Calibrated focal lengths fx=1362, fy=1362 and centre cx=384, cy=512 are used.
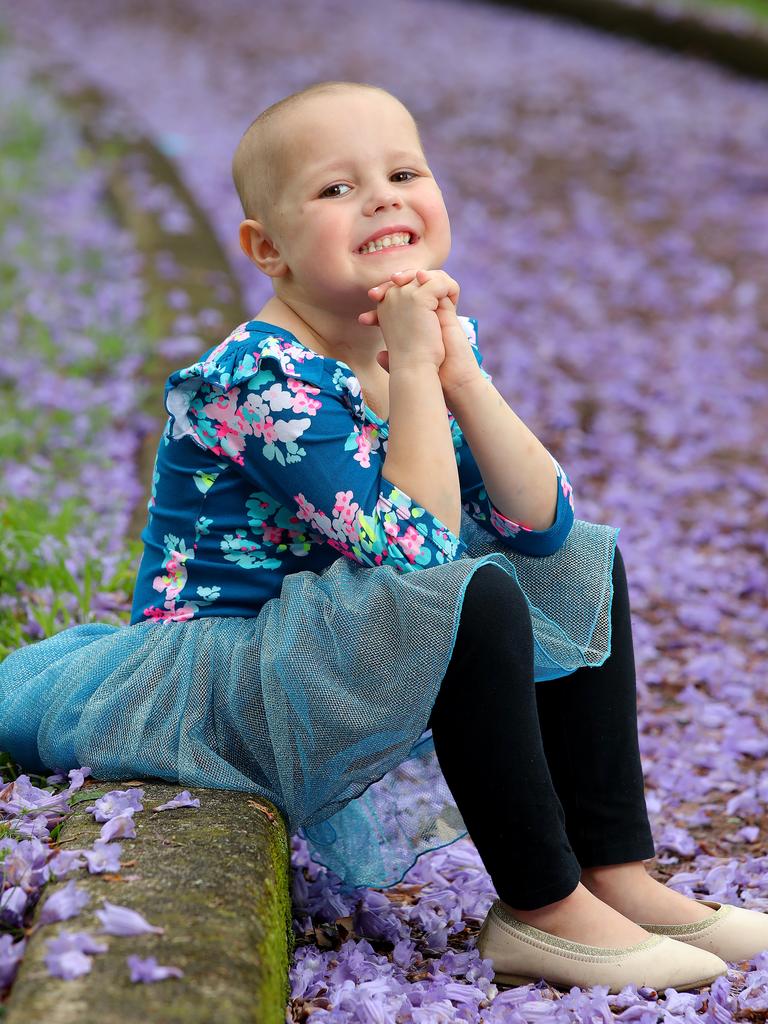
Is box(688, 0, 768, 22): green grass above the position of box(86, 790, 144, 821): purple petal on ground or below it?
above

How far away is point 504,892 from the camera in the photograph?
2.04 meters

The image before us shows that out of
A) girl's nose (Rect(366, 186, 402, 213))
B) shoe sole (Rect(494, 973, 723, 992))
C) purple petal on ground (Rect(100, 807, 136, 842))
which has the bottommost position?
shoe sole (Rect(494, 973, 723, 992))

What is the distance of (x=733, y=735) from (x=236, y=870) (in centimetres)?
172

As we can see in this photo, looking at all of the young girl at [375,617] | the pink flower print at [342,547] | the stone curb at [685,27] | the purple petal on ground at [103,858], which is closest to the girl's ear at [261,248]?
the young girl at [375,617]

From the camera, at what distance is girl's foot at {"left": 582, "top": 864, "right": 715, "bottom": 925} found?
220 cm

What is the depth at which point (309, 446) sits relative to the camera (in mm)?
2023

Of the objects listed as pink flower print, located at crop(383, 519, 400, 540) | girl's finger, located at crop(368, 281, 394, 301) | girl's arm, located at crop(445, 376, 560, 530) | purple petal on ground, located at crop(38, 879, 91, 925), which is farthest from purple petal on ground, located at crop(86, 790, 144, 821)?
girl's finger, located at crop(368, 281, 394, 301)

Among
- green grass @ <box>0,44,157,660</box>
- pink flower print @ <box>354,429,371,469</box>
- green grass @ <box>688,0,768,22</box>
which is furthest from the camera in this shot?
green grass @ <box>688,0,768,22</box>

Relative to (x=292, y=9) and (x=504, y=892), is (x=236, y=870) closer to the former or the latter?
(x=504, y=892)

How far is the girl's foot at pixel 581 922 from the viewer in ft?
6.66

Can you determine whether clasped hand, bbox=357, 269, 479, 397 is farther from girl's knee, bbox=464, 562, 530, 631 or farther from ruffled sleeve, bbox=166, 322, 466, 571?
girl's knee, bbox=464, 562, 530, 631

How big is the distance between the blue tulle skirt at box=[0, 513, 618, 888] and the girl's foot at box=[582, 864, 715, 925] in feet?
0.85

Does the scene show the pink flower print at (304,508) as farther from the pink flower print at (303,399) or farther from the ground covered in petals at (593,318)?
the ground covered in petals at (593,318)

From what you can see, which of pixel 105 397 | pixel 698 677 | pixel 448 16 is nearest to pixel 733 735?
pixel 698 677
